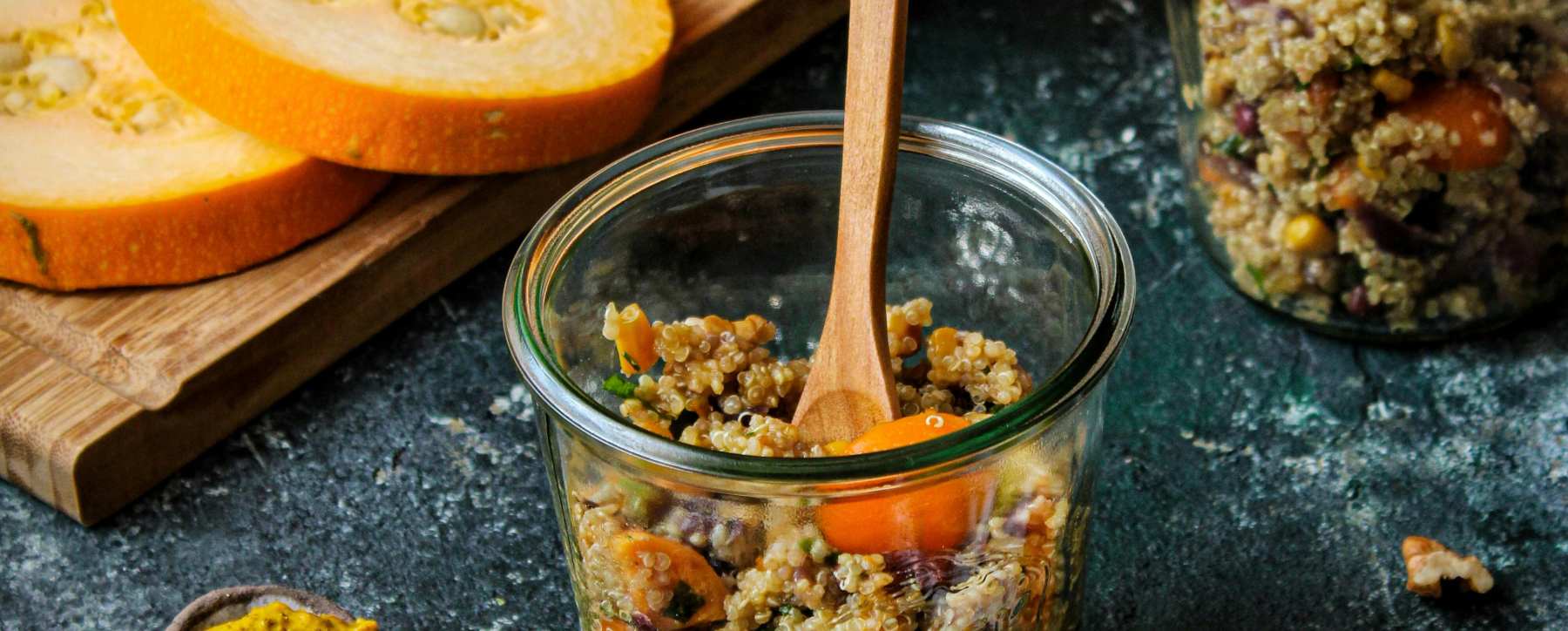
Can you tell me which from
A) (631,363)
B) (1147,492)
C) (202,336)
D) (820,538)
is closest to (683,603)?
(820,538)

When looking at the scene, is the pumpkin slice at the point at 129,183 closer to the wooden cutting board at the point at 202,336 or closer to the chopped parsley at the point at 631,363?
the wooden cutting board at the point at 202,336

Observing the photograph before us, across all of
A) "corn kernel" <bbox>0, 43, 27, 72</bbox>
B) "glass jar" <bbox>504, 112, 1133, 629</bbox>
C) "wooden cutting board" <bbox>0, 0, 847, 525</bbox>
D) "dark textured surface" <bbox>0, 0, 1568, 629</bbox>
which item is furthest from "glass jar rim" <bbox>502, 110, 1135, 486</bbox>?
"corn kernel" <bbox>0, 43, 27, 72</bbox>

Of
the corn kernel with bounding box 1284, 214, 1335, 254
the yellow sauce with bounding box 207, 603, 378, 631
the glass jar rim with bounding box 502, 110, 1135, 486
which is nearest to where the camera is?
the glass jar rim with bounding box 502, 110, 1135, 486

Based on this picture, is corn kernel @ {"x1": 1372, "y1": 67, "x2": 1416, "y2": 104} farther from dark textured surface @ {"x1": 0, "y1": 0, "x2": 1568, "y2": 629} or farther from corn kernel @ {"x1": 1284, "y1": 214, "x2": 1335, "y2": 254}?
dark textured surface @ {"x1": 0, "y1": 0, "x2": 1568, "y2": 629}

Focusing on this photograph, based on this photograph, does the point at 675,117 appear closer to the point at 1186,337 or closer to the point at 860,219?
the point at 1186,337

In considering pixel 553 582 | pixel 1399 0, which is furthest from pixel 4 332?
pixel 1399 0

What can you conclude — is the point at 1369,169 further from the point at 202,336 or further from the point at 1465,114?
the point at 202,336

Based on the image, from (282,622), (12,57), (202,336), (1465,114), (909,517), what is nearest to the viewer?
(909,517)
